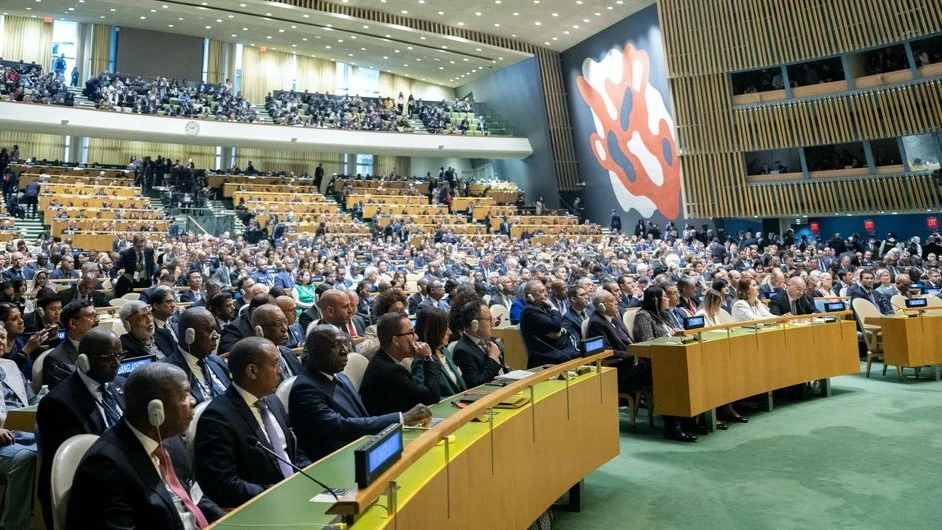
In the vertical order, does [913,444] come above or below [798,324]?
below

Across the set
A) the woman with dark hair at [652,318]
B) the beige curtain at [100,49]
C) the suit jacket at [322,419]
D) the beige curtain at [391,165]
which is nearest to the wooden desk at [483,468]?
the suit jacket at [322,419]

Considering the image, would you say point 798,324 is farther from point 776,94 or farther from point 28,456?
point 776,94

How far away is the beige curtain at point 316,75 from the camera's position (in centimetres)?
2930

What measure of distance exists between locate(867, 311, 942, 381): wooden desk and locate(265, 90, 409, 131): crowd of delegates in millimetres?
19558

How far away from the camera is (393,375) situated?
3387 mm

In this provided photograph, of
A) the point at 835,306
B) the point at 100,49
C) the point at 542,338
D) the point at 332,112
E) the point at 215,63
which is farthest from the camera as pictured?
the point at 215,63

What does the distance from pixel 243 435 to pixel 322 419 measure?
436mm

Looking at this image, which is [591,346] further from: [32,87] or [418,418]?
[32,87]

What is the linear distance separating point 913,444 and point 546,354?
9.04 feet

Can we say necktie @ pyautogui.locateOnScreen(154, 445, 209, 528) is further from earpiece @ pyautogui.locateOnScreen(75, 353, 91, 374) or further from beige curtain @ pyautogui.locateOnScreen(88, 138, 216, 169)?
beige curtain @ pyautogui.locateOnScreen(88, 138, 216, 169)

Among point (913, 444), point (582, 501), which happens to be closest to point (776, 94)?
point (913, 444)

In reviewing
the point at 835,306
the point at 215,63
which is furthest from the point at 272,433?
the point at 215,63

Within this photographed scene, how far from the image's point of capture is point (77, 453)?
85.4 inches

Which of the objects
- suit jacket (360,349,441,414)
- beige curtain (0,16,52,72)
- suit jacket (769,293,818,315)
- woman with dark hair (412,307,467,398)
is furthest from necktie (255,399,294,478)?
beige curtain (0,16,52,72)
